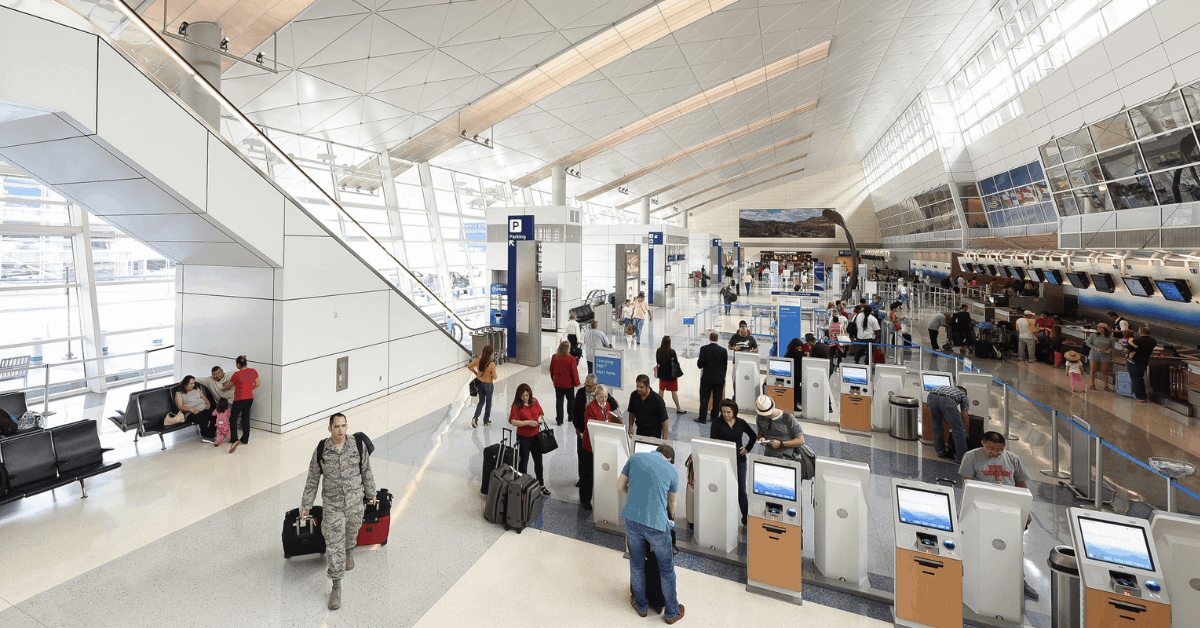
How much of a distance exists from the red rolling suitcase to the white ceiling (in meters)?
7.67

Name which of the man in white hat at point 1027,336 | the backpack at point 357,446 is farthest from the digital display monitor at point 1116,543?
the man in white hat at point 1027,336

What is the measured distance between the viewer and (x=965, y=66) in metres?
20.4

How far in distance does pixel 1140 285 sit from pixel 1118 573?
15.0 meters

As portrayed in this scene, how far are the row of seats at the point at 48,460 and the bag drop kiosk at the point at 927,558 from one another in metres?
8.03

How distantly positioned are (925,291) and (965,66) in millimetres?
10936

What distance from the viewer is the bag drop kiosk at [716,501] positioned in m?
4.68

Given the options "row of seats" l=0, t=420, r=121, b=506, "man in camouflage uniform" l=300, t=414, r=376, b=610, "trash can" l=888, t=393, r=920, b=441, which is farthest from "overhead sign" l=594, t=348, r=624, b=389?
"row of seats" l=0, t=420, r=121, b=506

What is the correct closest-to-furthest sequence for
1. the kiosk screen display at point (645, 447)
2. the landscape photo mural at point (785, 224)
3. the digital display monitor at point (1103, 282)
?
the kiosk screen display at point (645, 447) → the digital display monitor at point (1103, 282) → the landscape photo mural at point (785, 224)

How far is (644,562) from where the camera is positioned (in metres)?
3.97

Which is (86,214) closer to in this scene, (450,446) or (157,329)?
(157,329)

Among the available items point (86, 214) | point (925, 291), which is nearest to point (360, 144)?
point (86, 214)

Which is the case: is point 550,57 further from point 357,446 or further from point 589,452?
point 357,446

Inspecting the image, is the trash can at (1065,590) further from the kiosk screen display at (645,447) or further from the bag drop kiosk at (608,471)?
the bag drop kiosk at (608,471)

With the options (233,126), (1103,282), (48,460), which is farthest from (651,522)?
(1103,282)
